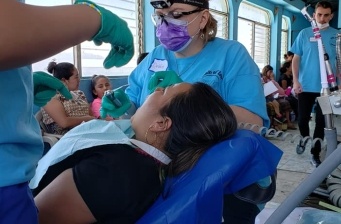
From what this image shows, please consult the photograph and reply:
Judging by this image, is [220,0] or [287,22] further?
[287,22]

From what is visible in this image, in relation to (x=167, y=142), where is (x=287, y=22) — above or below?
above

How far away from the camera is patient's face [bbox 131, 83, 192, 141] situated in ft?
3.23

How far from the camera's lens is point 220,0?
644 cm

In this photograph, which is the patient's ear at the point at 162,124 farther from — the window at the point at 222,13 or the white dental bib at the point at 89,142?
the window at the point at 222,13

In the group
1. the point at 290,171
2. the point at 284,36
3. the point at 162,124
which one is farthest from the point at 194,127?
the point at 284,36

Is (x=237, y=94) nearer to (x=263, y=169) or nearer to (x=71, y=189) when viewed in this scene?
(x=263, y=169)

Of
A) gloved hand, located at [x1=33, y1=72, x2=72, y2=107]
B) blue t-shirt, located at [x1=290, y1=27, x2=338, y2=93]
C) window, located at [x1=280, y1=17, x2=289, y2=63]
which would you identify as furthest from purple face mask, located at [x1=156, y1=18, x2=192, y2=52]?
window, located at [x1=280, y1=17, x2=289, y2=63]

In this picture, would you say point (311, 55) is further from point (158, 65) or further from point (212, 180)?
point (212, 180)

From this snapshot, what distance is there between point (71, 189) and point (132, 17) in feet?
13.2

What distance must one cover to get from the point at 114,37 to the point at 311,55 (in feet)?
10.1

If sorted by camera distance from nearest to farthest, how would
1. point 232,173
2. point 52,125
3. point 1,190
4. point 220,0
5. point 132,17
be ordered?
point 1,190
point 232,173
point 52,125
point 132,17
point 220,0

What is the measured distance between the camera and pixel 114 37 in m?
0.58

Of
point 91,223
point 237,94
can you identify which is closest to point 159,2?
point 237,94

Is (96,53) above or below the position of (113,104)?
above
